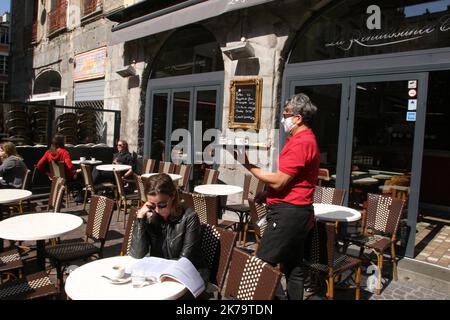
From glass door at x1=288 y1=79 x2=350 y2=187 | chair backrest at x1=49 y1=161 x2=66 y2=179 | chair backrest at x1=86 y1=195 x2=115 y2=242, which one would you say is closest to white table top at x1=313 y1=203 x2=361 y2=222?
glass door at x1=288 y1=79 x2=350 y2=187

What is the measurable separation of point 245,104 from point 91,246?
3792mm

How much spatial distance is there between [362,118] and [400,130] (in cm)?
54

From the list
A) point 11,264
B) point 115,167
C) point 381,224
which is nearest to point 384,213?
point 381,224

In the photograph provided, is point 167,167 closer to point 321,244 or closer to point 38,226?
point 38,226

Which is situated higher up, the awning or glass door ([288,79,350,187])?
the awning

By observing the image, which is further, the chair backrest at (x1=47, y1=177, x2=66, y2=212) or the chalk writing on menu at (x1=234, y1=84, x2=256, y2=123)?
the chalk writing on menu at (x1=234, y1=84, x2=256, y2=123)

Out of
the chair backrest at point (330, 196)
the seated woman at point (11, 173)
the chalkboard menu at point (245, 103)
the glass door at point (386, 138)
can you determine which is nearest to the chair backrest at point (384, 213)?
the chair backrest at point (330, 196)

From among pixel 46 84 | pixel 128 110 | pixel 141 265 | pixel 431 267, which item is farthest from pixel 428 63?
pixel 46 84

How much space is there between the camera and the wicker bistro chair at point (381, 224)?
395cm

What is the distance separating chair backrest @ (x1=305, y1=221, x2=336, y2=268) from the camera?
300 cm

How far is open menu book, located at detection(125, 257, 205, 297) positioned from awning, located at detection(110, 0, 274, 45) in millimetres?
4475

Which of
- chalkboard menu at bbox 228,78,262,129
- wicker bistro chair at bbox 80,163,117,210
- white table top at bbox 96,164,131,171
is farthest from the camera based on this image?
white table top at bbox 96,164,131,171

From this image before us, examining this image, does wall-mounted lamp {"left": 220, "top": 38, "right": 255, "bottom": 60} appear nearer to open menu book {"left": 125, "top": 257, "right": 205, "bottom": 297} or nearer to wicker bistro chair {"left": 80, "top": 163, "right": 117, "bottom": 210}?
wicker bistro chair {"left": 80, "top": 163, "right": 117, "bottom": 210}

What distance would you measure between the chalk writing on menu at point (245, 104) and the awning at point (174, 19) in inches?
52.3
